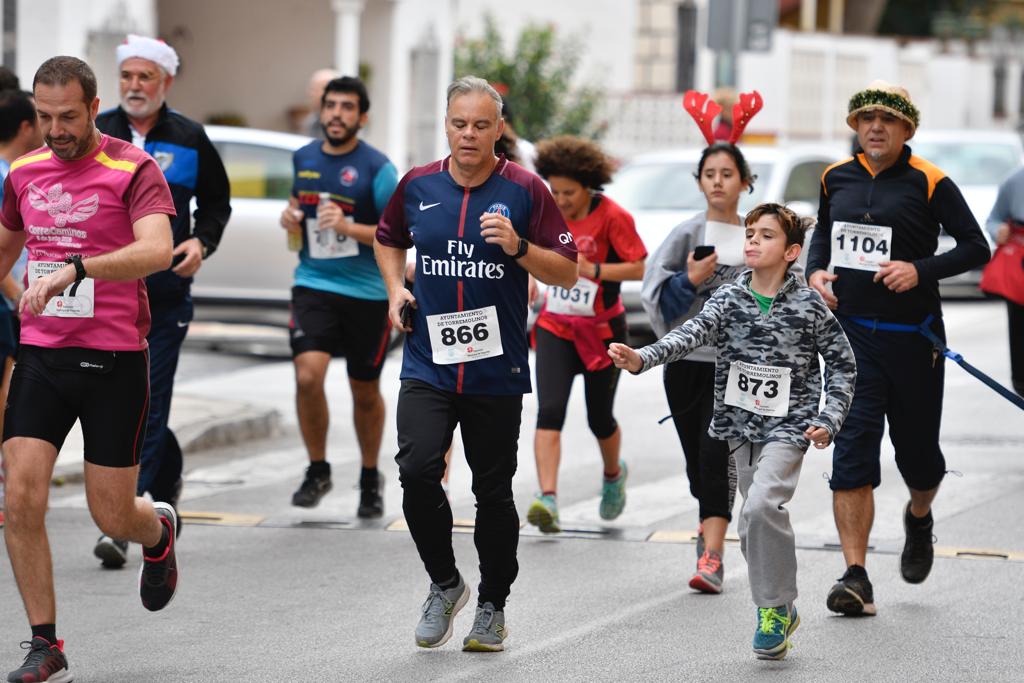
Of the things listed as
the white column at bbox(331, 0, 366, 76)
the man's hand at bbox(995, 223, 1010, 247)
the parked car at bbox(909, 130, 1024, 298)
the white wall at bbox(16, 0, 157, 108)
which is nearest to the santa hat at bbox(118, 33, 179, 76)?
the man's hand at bbox(995, 223, 1010, 247)

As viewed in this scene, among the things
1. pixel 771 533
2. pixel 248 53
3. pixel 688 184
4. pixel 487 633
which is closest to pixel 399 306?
pixel 487 633

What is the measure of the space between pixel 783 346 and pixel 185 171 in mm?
2872

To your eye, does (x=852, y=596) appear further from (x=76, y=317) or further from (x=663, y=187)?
(x=663, y=187)

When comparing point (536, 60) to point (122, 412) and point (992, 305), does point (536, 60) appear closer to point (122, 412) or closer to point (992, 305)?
point (992, 305)

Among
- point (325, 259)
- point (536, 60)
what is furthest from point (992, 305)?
point (325, 259)

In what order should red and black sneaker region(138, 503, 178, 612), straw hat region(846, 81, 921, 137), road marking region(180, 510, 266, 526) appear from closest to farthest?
1. red and black sneaker region(138, 503, 178, 612)
2. straw hat region(846, 81, 921, 137)
3. road marking region(180, 510, 266, 526)

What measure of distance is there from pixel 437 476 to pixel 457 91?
1.30 m

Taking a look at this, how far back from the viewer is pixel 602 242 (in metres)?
8.60

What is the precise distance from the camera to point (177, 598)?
726 centimetres

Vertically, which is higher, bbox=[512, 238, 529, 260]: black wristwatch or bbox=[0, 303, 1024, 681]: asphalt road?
bbox=[512, 238, 529, 260]: black wristwatch

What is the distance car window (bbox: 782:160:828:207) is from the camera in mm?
18047

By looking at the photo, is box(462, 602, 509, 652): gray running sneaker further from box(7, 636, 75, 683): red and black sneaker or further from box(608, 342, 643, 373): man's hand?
box(7, 636, 75, 683): red and black sneaker

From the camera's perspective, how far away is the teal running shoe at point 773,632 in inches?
247

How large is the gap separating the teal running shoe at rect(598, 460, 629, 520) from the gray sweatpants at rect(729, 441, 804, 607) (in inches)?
97.9
